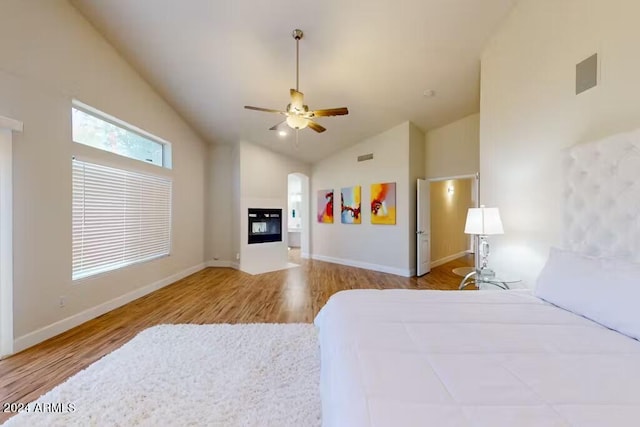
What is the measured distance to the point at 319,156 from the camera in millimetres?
6734

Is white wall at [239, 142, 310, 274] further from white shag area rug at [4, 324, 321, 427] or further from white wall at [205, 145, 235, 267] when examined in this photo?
white shag area rug at [4, 324, 321, 427]

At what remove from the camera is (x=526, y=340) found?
4.03 feet

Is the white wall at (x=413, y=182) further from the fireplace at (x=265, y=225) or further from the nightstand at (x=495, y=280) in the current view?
the fireplace at (x=265, y=225)

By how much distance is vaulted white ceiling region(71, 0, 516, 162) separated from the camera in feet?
9.05

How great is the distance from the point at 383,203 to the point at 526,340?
441 centimetres

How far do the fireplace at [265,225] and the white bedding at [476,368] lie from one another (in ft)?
15.0

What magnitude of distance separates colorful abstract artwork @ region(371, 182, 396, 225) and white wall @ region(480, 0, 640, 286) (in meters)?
2.14

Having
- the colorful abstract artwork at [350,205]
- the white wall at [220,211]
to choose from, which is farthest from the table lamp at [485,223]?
the white wall at [220,211]

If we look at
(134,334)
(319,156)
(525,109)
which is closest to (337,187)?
(319,156)

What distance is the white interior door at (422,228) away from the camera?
519cm

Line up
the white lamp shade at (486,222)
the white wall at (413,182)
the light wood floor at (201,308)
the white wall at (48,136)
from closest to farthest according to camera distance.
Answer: the light wood floor at (201,308)
the white wall at (48,136)
the white lamp shade at (486,222)
the white wall at (413,182)

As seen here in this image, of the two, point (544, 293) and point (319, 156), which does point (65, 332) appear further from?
point (319, 156)

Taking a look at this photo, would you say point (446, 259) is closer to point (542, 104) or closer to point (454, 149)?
point (454, 149)

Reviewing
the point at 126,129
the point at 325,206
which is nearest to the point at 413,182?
the point at 325,206
